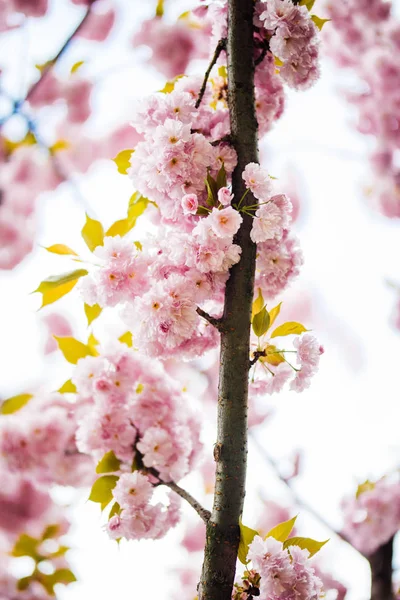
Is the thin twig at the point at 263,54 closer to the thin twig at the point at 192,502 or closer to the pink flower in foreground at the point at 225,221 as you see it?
the pink flower in foreground at the point at 225,221

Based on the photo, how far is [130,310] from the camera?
3.10 feet

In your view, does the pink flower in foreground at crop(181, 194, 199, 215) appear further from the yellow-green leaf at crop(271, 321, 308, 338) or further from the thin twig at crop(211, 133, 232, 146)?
the yellow-green leaf at crop(271, 321, 308, 338)

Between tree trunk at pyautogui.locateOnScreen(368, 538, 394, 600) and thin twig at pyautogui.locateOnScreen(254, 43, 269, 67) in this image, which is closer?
thin twig at pyautogui.locateOnScreen(254, 43, 269, 67)

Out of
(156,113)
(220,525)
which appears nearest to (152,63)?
(156,113)

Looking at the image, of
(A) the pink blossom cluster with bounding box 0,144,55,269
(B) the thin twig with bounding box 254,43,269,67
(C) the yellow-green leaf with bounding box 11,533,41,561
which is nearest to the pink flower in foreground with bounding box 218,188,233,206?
(B) the thin twig with bounding box 254,43,269,67

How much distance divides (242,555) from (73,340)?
0.79m

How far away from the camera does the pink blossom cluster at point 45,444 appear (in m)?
1.74

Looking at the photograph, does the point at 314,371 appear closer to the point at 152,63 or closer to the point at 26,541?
the point at 26,541

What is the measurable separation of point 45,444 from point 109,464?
0.71 meters

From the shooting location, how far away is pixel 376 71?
294 centimetres

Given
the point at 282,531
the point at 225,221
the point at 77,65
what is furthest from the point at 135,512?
the point at 77,65

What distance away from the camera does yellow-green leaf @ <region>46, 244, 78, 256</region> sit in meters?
1.13

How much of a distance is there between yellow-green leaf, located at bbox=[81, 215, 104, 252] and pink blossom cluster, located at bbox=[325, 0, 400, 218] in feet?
8.19

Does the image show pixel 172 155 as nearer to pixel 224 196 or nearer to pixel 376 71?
pixel 224 196
